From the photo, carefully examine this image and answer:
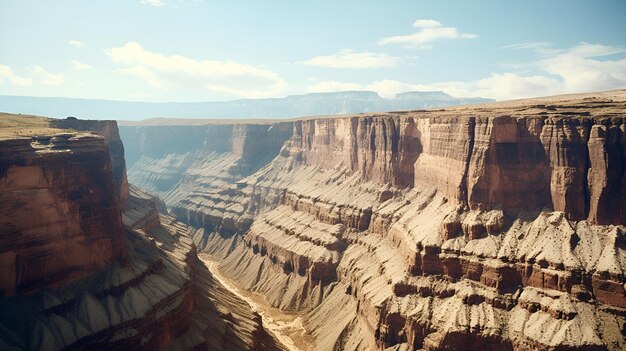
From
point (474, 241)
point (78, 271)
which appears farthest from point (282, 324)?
point (78, 271)

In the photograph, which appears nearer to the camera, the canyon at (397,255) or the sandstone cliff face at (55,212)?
the sandstone cliff face at (55,212)

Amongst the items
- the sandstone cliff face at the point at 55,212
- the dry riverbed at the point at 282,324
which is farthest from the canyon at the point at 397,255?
the dry riverbed at the point at 282,324

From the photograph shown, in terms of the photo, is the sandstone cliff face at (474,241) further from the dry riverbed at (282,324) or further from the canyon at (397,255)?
the dry riverbed at (282,324)

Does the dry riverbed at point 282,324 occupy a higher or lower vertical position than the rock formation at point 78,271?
lower

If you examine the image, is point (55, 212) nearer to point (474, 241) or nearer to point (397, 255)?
point (397, 255)

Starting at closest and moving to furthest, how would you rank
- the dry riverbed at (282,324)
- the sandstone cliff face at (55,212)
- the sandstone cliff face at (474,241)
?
1. the sandstone cliff face at (55,212)
2. the sandstone cliff face at (474,241)
3. the dry riverbed at (282,324)

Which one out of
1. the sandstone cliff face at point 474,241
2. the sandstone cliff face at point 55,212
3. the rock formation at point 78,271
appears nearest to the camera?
the rock formation at point 78,271

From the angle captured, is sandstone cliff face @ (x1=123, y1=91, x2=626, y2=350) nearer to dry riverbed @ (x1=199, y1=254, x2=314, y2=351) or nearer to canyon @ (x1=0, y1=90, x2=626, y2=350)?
canyon @ (x1=0, y1=90, x2=626, y2=350)
